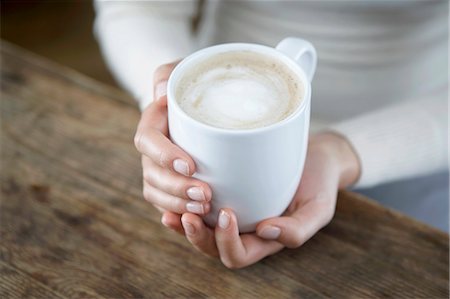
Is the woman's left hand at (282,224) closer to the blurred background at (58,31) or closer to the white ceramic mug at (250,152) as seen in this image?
the white ceramic mug at (250,152)

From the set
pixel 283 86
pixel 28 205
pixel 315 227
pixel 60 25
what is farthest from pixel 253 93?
pixel 60 25

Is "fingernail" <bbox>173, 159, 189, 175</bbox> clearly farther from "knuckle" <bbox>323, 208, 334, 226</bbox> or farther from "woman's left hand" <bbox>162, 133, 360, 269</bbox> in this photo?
"knuckle" <bbox>323, 208, 334, 226</bbox>

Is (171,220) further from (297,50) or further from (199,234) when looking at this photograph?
(297,50)

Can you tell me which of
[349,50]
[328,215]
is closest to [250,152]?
[328,215]

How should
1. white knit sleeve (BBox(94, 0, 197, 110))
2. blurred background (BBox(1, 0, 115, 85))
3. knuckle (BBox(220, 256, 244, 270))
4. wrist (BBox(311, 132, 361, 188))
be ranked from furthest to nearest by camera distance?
blurred background (BBox(1, 0, 115, 85)) < white knit sleeve (BBox(94, 0, 197, 110)) < wrist (BBox(311, 132, 361, 188)) < knuckle (BBox(220, 256, 244, 270))

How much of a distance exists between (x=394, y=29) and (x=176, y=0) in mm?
344

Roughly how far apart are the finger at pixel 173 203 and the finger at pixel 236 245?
2cm

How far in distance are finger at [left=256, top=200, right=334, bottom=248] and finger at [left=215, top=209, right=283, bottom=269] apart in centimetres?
1

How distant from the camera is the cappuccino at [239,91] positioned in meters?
0.53

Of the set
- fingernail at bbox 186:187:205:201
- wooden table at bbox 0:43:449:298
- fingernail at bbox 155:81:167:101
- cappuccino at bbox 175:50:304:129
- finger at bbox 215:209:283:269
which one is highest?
cappuccino at bbox 175:50:304:129

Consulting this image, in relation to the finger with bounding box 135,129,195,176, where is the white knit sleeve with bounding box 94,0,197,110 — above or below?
below

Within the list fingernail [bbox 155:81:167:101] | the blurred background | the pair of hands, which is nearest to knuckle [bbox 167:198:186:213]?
the pair of hands

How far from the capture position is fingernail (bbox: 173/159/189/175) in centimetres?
54

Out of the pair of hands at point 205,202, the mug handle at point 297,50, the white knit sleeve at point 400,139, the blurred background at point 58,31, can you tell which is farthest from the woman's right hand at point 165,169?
the blurred background at point 58,31
